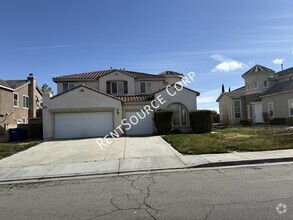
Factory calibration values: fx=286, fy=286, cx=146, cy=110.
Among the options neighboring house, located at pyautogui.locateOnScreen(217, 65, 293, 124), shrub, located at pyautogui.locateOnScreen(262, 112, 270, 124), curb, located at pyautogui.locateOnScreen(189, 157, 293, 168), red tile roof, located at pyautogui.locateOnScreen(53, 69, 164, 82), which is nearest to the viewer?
curb, located at pyautogui.locateOnScreen(189, 157, 293, 168)

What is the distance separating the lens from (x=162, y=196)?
637cm

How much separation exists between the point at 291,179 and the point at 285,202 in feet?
7.26

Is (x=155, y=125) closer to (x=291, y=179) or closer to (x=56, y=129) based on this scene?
(x=56, y=129)

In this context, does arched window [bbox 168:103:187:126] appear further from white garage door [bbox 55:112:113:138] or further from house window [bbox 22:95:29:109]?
house window [bbox 22:95:29:109]

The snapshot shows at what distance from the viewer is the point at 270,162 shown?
10.4 metres

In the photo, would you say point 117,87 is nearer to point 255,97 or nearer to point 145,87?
point 145,87

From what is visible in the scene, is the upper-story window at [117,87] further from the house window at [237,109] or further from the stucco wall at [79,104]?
the house window at [237,109]

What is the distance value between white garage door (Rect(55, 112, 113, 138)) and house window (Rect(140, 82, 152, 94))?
7.28 meters

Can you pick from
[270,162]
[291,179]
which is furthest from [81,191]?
[270,162]

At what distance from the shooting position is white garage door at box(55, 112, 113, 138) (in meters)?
23.9

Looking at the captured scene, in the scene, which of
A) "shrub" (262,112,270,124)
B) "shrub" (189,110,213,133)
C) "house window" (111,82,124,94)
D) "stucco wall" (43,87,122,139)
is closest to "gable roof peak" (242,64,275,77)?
Result: "shrub" (262,112,270,124)

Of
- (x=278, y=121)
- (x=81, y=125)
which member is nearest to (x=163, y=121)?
(x=81, y=125)

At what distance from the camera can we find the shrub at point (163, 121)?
23.8m

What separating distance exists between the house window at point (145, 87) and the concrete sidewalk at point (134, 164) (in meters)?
18.6
